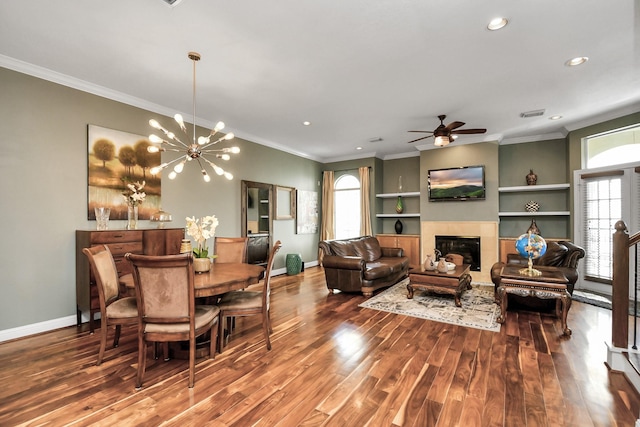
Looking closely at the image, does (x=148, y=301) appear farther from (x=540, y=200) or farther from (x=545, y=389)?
(x=540, y=200)

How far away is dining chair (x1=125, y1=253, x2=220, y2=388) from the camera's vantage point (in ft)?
7.14

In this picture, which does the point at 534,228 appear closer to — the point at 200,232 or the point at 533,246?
the point at 533,246

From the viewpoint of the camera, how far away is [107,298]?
8.68ft

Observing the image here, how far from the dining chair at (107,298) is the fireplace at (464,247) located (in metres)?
5.93

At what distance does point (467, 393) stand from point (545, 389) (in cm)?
61

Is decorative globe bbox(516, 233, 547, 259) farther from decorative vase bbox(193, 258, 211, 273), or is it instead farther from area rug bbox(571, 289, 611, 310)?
decorative vase bbox(193, 258, 211, 273)

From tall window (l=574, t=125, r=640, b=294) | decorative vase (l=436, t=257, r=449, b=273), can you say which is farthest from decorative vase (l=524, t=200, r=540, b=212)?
decorative vase (l=436, t=257, r=449, b=273)

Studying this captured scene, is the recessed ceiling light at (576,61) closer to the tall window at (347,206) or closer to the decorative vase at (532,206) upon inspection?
the decorative vase at (532,206)

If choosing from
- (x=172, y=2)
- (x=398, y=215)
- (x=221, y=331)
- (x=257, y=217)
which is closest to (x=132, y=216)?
(x=221, y=331)

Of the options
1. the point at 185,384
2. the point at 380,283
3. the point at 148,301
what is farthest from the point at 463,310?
the point at 148,301

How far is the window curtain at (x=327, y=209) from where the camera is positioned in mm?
7934

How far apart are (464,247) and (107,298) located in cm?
628

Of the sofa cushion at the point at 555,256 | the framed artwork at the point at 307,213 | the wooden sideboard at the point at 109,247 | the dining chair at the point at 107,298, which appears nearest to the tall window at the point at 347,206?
the framed artwork at the point at 307,213

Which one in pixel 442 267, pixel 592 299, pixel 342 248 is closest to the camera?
pixel 442 267
